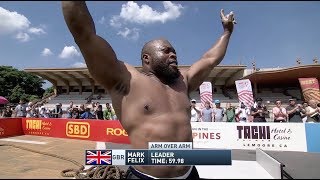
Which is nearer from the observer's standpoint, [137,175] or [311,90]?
[137,175]

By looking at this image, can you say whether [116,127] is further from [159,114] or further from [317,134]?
[159,114]

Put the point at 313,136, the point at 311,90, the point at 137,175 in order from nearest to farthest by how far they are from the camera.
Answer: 1. the point at 137,175
2. the point at 313,136
3. the point at 311,90

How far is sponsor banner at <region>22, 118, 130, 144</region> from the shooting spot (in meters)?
10.8

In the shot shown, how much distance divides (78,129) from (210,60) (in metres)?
9.98

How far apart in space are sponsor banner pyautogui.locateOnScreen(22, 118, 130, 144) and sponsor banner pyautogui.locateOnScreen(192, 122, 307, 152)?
2717 mm

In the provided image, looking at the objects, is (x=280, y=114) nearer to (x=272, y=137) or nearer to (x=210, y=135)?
(x=272, y=137)

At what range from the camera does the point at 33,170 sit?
5605mm

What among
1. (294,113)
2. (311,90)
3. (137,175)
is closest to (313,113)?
(294,113)

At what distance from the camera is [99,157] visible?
5.04 feet

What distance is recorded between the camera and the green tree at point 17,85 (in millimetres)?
60094

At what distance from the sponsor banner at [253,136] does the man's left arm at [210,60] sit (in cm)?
737

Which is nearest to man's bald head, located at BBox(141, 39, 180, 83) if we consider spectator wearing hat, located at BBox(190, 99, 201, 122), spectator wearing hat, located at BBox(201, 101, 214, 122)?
spectator wearing hat, located at BBox(201, 101, 214, 122)

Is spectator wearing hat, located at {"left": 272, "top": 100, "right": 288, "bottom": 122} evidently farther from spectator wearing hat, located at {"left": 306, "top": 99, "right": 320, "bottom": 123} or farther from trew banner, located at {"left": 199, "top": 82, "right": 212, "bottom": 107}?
trew banner, located at {"left": 199, "top": 82, "right": 212, "bottom": 107}

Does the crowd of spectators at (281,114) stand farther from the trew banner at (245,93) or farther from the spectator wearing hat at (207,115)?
the trew banner at (245,93)
